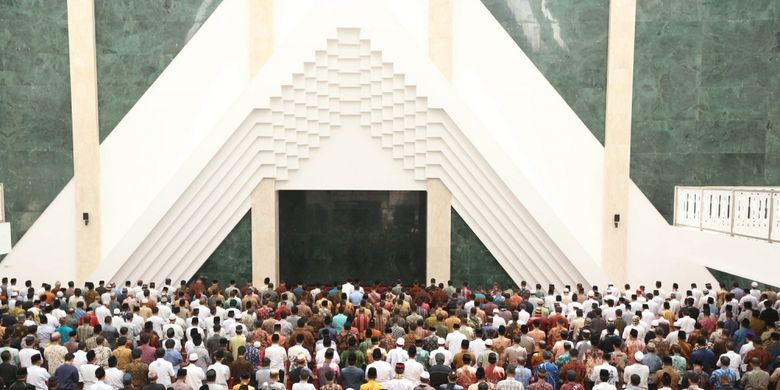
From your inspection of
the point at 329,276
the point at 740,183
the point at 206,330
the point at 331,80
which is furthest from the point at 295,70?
the point at 740,183

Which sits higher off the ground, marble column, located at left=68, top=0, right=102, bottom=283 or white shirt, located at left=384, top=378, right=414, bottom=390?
marble column, located at left=68, top=0, right=102, bottom=283

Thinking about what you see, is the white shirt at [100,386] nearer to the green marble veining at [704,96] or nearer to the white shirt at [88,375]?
the white shirt at [88,375]

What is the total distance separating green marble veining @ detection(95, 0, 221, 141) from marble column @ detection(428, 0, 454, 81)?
19.0 feet

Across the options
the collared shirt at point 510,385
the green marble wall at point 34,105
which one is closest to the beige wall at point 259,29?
the green marble wall at point 34,105

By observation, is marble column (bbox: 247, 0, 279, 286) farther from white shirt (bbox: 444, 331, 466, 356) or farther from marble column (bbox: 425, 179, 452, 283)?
white shirt (bbox: 444, 331, 466, 356)

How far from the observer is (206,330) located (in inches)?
535

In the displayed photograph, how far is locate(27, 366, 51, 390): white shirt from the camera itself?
1037 cm

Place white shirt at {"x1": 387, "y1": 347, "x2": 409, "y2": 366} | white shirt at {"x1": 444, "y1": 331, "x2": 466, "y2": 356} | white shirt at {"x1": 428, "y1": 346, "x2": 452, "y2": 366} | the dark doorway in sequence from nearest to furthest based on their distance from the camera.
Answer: white shirt at {"x1": 387, "y1": 347, "x2": 409, "y2": 366} < white shirt at {"x1": 428, "y1": 346, "x2": 452, "y2": 366} < white shirt at {"x1": 444, "y1": 331, "x2": 466, "y2": 356} < the dark doorway

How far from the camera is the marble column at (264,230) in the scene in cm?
1942

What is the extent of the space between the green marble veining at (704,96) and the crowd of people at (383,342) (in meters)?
4.53

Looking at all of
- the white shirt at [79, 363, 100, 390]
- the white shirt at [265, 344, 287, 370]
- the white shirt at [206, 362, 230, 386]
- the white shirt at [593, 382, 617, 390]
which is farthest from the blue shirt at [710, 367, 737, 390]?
the white shirt at [79, 363, 100, 390]

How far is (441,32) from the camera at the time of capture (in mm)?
19188

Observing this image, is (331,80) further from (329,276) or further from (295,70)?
(329,276)

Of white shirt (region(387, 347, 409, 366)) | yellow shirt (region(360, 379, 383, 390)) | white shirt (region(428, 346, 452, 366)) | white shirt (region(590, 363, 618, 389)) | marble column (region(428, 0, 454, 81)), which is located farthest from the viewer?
marble column (region(428, 0, 454, 81))
